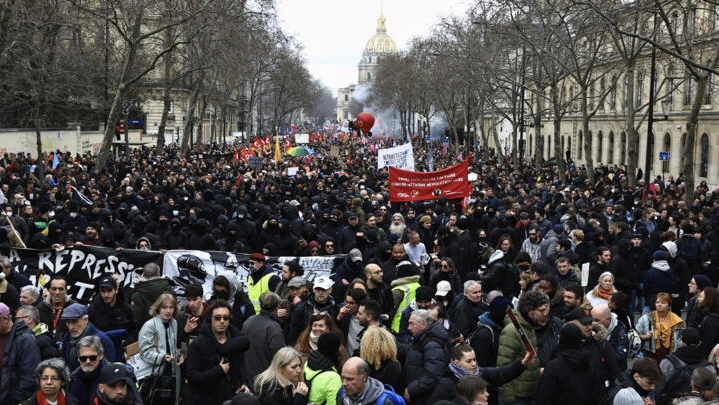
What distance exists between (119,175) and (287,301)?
1978 centimetres

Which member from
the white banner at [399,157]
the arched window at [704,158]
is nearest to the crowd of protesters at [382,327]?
the white banner at [399,157]

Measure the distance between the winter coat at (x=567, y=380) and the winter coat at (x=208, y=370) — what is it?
6.81 feet

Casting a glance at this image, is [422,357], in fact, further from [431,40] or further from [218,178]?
[431,40]

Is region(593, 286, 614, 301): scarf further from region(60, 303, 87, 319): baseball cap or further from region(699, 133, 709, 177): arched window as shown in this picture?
region(699, 133, 709, 177): arched window

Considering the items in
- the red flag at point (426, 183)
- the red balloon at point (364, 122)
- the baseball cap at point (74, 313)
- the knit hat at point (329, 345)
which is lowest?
the knit hat at point (329, 345)

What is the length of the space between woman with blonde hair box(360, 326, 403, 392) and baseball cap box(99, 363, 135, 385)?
4.97ft

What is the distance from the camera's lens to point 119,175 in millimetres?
26328

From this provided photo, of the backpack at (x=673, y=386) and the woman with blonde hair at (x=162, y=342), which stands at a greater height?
the woman with blonde hair at (x=162, y=342)

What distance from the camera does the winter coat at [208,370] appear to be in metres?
6.14

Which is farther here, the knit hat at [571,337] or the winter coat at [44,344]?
the winter coat at [44,344]

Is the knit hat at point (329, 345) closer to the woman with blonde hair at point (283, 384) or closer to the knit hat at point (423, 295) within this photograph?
the woman with blonde hair at point (283, 384)

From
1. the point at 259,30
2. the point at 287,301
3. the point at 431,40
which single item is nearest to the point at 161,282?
the point at 287,301

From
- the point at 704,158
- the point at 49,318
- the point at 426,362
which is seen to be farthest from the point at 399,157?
the point at 704,158

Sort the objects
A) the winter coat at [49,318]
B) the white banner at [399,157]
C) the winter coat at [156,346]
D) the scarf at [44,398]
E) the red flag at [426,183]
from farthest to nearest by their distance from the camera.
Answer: the white banner at [399,157] → the red flag at [426,183] → the winter coat at [49,318] → the winter coat at [156,346] → the scarf at [44,398]
